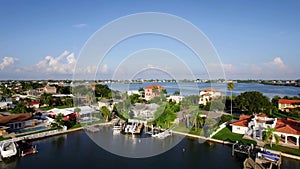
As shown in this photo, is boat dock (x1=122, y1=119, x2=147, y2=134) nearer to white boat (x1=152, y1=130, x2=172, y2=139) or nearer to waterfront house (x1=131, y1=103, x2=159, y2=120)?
white boat (x1=152, y1=130, x2=172, y2=139)

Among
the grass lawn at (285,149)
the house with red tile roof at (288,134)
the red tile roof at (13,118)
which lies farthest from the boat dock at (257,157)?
the red tile roof at (13,118)

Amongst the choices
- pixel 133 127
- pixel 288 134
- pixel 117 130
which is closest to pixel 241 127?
pixel 288 134

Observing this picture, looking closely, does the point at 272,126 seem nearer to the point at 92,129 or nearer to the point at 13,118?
the point at 92,129

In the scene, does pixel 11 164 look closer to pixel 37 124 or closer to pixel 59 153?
pixel 59 153

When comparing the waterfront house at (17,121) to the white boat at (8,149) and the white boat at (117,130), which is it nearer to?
Result: the white boat at (8,149)

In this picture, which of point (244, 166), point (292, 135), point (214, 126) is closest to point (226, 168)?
point (244, 166)

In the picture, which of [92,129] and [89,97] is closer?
[92,129]
